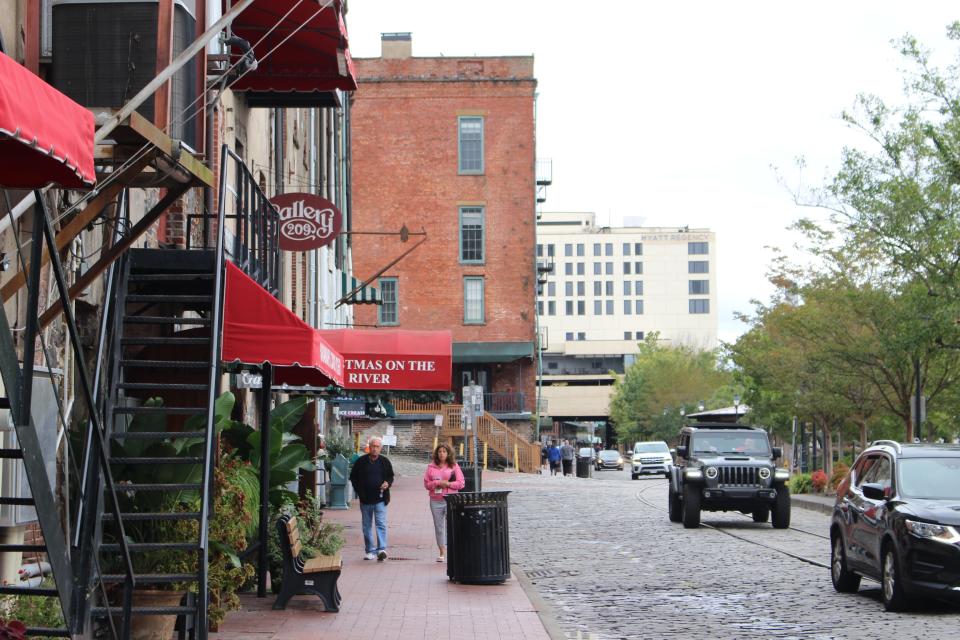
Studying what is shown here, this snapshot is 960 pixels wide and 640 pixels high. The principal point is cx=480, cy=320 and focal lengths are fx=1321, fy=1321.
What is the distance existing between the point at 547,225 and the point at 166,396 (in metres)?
153

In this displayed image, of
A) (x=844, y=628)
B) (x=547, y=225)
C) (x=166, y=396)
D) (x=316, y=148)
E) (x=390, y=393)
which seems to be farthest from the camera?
(x=547, y=225)

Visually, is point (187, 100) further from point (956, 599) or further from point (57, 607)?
point (956, 599)

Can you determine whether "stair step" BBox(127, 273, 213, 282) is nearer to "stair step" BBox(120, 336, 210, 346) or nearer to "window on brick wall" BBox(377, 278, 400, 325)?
"stair step" BBox(120, 336, 210, 346)

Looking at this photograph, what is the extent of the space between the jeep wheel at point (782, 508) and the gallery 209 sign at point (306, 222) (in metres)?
10.3

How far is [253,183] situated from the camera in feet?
46.9

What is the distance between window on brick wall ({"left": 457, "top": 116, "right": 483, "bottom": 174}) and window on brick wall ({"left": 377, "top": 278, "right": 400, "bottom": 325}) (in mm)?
6008

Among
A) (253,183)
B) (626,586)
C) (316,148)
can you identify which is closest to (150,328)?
(253,183)

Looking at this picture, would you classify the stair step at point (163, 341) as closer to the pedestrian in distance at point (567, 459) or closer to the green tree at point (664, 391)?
the pedestrian in distance at point (567, 459)

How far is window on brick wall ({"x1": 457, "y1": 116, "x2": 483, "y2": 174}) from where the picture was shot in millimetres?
58906

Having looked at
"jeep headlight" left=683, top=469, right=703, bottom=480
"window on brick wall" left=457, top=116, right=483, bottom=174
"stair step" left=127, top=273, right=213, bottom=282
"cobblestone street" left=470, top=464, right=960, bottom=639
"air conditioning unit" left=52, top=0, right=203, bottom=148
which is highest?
"window on brick wall" left=457, top=116, right=483, bottom=174

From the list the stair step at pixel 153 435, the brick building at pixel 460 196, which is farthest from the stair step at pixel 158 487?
the brick building at pixel 460 196

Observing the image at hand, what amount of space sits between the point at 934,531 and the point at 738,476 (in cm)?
1260

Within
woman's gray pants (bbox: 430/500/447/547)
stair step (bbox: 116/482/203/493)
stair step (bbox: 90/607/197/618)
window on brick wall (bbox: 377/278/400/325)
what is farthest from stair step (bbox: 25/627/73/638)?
window on brick wall (bbox: 377/278/400/325)

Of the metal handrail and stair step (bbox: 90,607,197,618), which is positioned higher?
the metal handrail
